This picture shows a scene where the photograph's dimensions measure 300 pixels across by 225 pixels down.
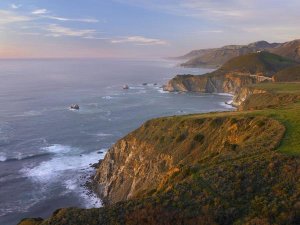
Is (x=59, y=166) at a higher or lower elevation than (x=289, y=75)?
lower

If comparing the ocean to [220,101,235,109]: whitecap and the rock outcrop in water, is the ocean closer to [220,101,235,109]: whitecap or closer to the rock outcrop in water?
[220,101,235,109]: whitecap

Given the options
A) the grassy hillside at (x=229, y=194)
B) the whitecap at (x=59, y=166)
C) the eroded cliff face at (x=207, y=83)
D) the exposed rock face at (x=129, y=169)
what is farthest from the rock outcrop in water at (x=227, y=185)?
the eroded cliff face at (x=207, y=83)

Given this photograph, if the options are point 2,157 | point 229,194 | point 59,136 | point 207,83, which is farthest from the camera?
point 207,83

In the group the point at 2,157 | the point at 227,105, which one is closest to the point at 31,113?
the point at 2,157

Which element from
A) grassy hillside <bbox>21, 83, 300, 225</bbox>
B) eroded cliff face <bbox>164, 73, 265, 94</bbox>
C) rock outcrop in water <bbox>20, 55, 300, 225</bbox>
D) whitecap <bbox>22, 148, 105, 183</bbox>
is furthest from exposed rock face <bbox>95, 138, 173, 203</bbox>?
eroded cliff face <bbox>164, 73, 265, 94</bbox>

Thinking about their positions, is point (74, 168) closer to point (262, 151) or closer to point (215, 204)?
point (262, 151)

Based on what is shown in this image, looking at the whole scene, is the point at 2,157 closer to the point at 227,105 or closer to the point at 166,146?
the point at 166,146

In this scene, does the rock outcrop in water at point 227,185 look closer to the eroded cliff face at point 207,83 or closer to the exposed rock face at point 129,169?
the exposed rock face at point 129,169

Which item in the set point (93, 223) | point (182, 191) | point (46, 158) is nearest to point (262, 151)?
point (182, 191)
